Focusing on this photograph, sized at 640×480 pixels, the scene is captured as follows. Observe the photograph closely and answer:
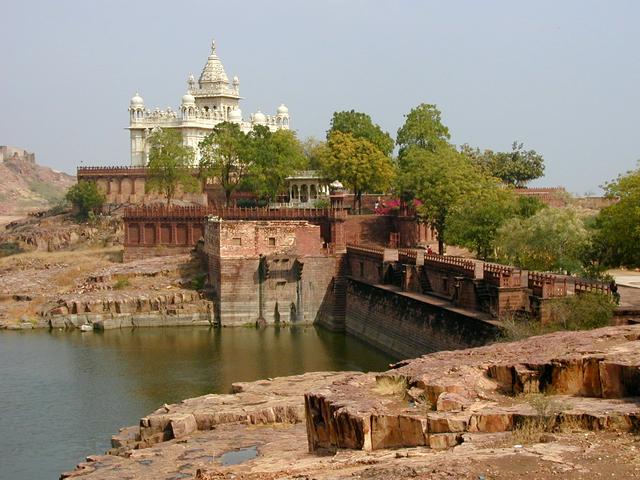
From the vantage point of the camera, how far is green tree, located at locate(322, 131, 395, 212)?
71.5m

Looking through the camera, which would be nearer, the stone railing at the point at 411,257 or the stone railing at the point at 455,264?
the stone railing at the point at 455,264

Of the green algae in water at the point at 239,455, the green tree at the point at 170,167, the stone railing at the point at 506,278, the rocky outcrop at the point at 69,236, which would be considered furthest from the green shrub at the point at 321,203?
the green algae in water at the point at 239,455

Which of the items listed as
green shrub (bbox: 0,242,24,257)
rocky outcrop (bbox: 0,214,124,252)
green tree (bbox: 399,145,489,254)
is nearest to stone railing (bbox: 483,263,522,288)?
green tree (bbox: 399,145,489,254)

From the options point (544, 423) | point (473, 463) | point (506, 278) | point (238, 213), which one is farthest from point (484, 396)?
point (238, 213)

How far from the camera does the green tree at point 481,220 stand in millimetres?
52844

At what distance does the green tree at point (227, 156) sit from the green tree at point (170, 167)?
251 centimetres

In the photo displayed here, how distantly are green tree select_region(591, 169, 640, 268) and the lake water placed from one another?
9888mm

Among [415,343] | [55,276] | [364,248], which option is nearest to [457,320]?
[415,343]

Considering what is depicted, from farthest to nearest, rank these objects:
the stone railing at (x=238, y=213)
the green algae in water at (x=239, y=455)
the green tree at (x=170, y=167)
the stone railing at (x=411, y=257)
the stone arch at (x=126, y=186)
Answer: the stone arch at (x=126, y=186) → the green tree at (x=170, y=167) → the stone railing at (x=238, y=213) → the stone railing at (x=411, y=257) → the green algae in water at (x=239, y=455)

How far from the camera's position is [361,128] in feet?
257

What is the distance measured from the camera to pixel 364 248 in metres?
54.7

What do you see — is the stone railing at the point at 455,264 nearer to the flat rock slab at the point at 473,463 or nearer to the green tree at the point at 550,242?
the green tree at the point at 550,242

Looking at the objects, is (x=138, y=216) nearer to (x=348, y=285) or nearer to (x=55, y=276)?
(x=55, y=276)

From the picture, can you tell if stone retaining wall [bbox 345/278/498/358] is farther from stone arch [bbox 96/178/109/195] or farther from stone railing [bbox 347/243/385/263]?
stone arch [bbox 96/178/109/195]
